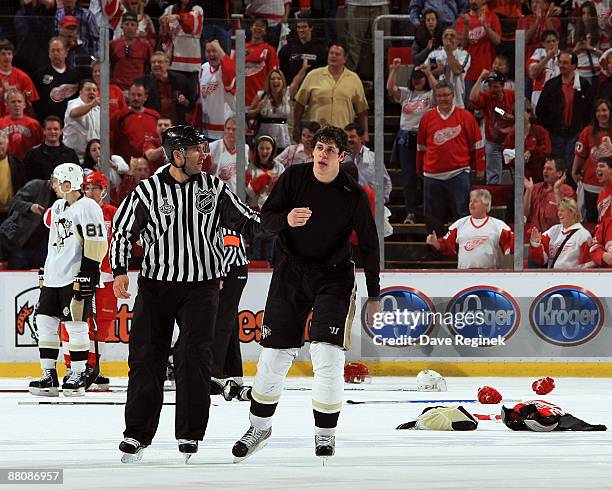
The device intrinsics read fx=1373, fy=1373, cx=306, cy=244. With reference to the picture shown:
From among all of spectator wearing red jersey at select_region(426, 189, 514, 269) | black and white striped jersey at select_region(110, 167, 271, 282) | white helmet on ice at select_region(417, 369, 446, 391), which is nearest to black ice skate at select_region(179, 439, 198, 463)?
black and white striped jersey at select_region(110, 167, 271, 282)

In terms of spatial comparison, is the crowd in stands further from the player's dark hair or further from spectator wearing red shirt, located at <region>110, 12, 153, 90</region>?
the player's dark hair

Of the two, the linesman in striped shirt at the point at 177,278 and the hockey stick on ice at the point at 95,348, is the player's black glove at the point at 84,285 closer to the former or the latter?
the hockey stick on ice at the point at 95,348

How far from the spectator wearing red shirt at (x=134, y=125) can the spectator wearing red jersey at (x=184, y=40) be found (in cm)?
38

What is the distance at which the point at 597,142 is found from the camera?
11.5 meters

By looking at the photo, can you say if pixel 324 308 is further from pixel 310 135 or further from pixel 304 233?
pixel 310 135

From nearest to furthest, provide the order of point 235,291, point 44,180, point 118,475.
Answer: point 118,475, point 235,291, point 44,180

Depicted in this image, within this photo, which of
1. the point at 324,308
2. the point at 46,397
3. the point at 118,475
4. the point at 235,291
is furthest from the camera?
the point at 46,397

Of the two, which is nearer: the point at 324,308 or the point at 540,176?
the point at 324,308

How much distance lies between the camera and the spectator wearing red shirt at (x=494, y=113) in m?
11.5

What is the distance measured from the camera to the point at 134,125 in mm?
11445

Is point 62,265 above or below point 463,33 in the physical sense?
below

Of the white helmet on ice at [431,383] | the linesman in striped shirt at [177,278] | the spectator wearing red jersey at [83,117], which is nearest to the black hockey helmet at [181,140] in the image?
the linesman in striped shirt at [177,278]

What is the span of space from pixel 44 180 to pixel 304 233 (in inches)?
217

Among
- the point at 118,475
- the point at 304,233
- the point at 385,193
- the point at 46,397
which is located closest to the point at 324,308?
the point at 304,233
